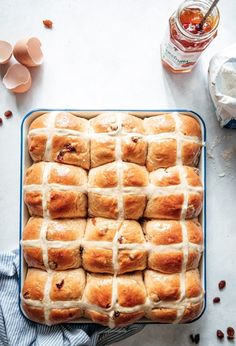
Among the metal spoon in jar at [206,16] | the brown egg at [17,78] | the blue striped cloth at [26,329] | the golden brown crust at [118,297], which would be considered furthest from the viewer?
the brown egg at [17,78]

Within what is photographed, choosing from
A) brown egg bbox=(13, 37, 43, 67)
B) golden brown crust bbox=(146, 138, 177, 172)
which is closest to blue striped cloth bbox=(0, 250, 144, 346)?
golden brown crust bbox=(146, 138, 177, 172)

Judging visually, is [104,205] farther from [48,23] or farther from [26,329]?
[48,23]

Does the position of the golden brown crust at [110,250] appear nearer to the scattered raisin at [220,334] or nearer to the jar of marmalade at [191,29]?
the scattered raisin at [220,334]

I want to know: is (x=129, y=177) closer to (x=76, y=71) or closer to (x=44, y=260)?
(x=44, y=260)

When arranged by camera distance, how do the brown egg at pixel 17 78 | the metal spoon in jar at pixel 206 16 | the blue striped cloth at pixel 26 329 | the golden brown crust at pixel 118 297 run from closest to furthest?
the metal spoon in jar at pixel 206 16, the golden brown crust at pixel 118 297, the blue striped cloth at pixel 26 329, the brown egg at pixel 17 78

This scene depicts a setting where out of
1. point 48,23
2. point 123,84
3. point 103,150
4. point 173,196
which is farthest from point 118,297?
point 48,23

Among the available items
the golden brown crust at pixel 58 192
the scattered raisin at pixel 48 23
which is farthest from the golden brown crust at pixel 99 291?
the scattered raisin at pixel 48 23

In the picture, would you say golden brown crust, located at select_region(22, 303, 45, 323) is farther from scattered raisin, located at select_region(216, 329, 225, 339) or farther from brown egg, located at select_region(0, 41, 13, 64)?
brown egg, located at select_region(0, 41, 13, 64)
